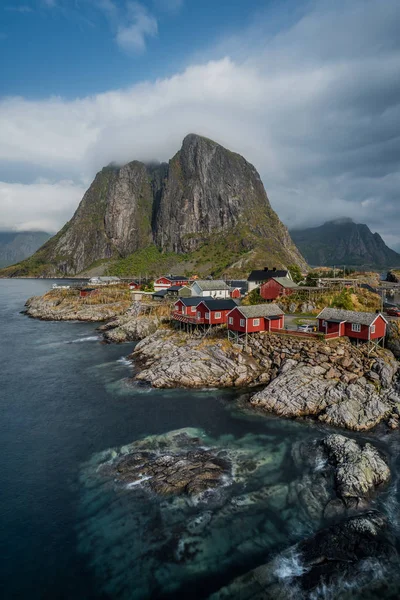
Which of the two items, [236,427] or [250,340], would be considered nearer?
[236,427]

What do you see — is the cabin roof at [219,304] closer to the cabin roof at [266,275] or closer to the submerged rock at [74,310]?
the cabin roof at [266,275]

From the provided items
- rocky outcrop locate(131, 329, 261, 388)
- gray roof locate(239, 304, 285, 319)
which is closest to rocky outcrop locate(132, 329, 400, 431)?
rocky outcrop locate(131, 329, 261, 388)

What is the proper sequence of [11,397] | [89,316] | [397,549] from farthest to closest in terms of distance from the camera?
[89,316], [11,397], [397,549]

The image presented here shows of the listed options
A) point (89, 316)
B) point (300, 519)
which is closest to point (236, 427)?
point (300, 519)

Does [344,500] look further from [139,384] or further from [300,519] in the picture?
[139,384]

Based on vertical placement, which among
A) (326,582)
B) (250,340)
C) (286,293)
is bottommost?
(326,582)

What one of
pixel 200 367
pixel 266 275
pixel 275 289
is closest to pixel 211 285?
pixel 266 275

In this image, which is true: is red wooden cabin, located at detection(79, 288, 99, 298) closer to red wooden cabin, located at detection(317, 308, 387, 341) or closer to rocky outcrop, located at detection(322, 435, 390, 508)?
red wooden cabin, located at detection(317, 308, 387, 341)

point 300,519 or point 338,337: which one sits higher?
point 338,337

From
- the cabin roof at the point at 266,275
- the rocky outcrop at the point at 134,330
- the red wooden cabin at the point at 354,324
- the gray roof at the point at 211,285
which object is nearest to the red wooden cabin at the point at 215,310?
the red wooden cabin at the point at 354,324

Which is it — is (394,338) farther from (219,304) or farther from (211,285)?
(211,285)
